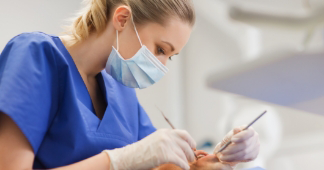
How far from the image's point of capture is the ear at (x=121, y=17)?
1148 millimetres

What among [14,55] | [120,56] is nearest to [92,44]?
[120,56]

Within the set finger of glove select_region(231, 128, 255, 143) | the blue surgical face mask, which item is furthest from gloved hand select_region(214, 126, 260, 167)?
the blue surgical face mask

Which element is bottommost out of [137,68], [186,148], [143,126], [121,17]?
[143,126]

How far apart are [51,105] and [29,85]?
4.3 inches

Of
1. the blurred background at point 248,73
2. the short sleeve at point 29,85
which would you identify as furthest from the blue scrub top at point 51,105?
the blurred background at point 248,73

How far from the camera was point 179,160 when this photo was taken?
99cm

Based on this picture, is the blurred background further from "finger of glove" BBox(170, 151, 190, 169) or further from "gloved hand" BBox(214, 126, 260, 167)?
"finger of glove" BBox(170, 151, 190, 169)

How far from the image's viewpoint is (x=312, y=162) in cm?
206

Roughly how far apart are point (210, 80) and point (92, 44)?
836 mm

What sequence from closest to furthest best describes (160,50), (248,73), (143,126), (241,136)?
(248,73) < (241,136) < (160,50) < (143,126)

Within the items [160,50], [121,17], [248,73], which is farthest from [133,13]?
[248,73]

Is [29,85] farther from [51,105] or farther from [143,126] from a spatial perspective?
[143,126]

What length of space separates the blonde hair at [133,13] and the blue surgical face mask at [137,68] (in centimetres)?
10

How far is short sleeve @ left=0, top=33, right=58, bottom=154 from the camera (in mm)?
905
